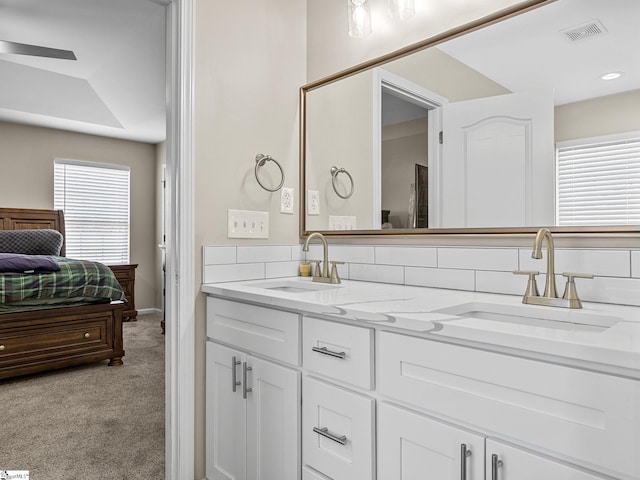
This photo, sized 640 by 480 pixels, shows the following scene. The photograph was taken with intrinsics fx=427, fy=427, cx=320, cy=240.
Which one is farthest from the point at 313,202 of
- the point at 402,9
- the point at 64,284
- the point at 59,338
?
the point at 59,338

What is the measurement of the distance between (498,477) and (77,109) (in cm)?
504

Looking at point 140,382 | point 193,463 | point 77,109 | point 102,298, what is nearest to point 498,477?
point 193,463

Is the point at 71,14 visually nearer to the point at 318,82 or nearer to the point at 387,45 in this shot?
the point at 318,82

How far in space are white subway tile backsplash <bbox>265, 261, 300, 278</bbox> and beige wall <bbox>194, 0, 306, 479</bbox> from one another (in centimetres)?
12

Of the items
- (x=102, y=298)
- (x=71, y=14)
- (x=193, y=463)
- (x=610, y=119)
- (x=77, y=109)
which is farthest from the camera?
(x=77, y=109)

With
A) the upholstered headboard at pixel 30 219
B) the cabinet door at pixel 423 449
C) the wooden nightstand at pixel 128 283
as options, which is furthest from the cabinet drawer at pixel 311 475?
the upholstered headboard at pixel 30 219

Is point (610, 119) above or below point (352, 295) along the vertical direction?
above

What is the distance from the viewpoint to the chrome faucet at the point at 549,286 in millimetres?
1212

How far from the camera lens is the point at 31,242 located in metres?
4.54

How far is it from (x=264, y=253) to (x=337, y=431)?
976 mm

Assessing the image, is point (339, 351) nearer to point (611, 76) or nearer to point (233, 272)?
point (233, 272)

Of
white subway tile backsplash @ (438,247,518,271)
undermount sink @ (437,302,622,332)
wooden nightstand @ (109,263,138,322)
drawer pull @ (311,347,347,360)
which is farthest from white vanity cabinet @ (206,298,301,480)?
wooden nightstand @ (109,263,138,322)

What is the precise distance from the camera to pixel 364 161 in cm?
200

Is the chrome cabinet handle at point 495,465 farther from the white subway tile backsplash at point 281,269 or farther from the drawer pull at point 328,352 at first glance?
the white subway tile backsplash at point 281,269
